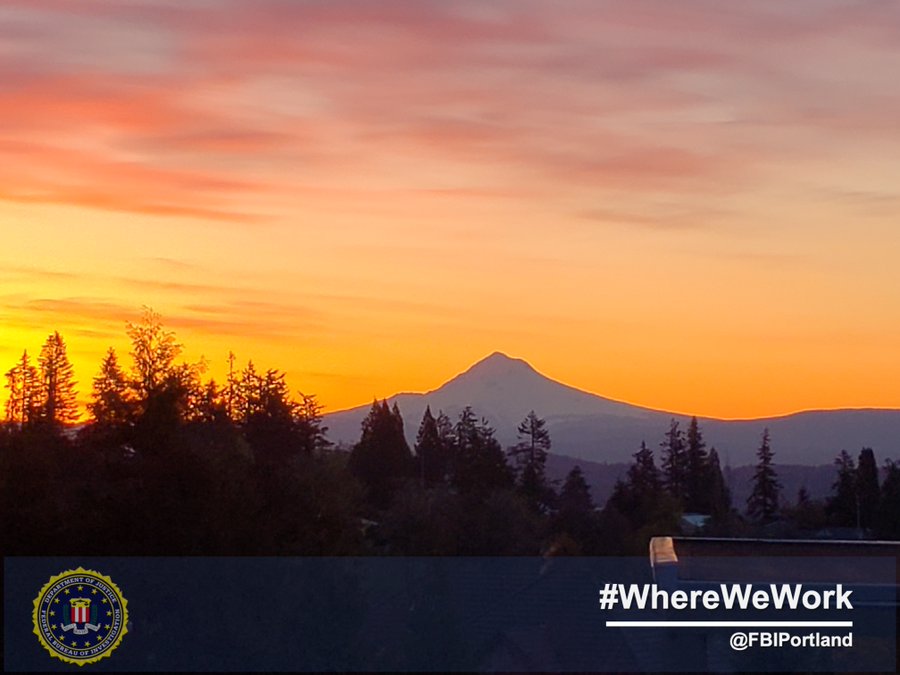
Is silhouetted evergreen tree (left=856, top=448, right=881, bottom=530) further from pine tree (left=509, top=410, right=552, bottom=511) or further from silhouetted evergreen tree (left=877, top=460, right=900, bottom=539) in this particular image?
pine tree (left=509, top=410, right=552, bottom=511)

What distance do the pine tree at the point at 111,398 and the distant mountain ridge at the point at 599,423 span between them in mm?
35451

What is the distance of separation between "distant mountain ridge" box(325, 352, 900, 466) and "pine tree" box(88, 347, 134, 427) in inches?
1396

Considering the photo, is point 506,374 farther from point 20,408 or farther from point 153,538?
point 153,538

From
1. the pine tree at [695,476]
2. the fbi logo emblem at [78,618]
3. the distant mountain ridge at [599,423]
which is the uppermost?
the distant mountain ridge at [599,423]

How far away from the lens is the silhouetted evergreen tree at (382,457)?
32969 mm

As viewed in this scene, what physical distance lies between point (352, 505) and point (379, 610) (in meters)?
7.03

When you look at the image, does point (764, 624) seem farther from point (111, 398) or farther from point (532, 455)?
point (532, 455)

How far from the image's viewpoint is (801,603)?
8.52 m

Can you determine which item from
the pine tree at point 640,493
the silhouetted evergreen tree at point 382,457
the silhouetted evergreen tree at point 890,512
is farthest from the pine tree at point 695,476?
the silhouetted evergreen tree at point 890,512

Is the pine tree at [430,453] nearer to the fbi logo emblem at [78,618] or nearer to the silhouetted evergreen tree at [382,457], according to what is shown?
the silhouetted evergreen tree at [382,457]

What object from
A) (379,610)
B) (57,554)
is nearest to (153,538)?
(57,554)

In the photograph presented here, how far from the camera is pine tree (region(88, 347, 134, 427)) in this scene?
18198mm

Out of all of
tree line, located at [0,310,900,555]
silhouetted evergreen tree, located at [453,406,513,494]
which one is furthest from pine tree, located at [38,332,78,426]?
silhouetted evergreen tree, located at [453,406,513,494]

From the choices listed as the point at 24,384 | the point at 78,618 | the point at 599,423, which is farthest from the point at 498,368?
the point at 78,618
